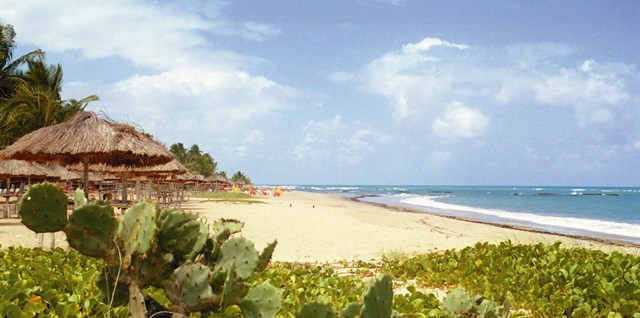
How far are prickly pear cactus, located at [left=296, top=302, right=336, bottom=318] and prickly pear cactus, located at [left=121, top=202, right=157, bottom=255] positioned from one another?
0.73 meters

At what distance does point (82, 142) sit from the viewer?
463 inches

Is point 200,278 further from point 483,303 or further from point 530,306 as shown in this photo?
point 530,306

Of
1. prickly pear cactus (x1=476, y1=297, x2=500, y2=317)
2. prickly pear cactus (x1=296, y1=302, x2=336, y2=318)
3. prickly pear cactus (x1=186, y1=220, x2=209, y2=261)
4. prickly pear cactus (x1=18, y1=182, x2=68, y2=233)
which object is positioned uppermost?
prickly pear cactus (x1=18, y1=182, x2=68, y2=233)

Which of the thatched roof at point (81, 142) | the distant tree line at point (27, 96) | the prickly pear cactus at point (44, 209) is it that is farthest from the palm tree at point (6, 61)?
the prickly pear cactus at point (44, 209)

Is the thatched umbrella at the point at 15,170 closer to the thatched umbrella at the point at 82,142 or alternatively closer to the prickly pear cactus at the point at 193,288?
the thatched umbrella at the point at 82,142

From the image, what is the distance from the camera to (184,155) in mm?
69125

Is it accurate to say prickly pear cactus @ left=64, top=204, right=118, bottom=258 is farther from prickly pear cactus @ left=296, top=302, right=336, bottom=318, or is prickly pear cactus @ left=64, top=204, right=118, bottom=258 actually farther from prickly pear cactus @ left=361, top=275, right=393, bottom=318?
prickly pear cactus @ left=361, top=275, right=393, bottom=318

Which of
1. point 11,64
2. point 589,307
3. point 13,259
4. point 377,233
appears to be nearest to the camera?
point 589,307

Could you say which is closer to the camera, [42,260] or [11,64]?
[42,260]

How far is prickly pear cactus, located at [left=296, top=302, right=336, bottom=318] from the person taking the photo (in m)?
1.67

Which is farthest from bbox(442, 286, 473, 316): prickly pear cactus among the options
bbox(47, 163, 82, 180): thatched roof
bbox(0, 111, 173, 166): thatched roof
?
bbox(47, 163, 82, 180): thatched roof

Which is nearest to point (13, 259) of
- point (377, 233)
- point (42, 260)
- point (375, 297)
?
point (42, 260)

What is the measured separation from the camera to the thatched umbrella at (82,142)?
11.7 metres

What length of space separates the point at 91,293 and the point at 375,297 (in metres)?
1.92
